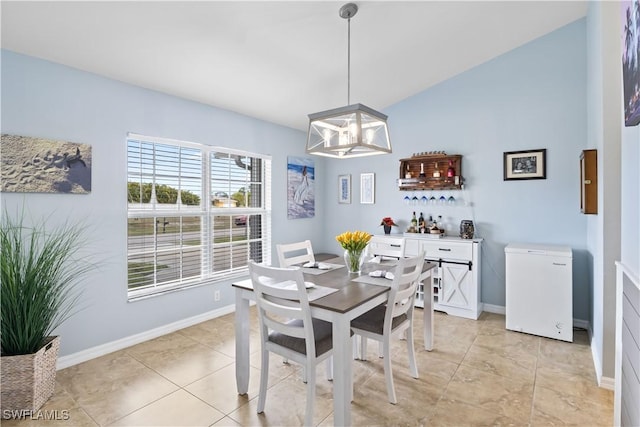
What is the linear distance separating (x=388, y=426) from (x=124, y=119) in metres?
3.26

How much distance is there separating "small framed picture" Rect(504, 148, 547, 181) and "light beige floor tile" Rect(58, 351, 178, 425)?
4.04 meters

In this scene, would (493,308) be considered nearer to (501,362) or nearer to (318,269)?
(501,362)

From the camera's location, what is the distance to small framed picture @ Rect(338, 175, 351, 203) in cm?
517

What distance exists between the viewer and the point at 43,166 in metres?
2.48

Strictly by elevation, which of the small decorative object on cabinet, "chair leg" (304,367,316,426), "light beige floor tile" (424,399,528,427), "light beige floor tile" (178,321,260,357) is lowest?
"light beige floor tile" (424,399,528,427)

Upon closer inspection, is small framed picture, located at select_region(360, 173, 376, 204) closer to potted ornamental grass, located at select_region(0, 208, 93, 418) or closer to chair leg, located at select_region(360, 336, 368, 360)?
chair leg, located at select_region(360, 336, 368, 360)

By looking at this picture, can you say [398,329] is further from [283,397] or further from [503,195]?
[503,195]

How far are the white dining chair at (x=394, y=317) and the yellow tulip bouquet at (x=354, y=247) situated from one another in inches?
15.1

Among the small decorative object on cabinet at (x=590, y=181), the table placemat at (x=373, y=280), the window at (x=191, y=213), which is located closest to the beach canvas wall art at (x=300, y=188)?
the window at (x=191, y=213)

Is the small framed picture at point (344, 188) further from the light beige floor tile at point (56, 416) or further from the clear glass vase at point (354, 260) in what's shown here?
the light beige floor tile at point (56, 416)

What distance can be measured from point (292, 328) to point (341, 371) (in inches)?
14.8

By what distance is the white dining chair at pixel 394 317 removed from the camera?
213 centimetres

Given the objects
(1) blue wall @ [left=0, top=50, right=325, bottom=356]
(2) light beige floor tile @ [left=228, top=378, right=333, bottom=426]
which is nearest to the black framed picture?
(2) light beige floor tile @ [left=228, top=378, right=333, bottom=426]

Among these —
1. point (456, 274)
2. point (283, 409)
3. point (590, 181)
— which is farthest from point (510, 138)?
point (283, 409)
